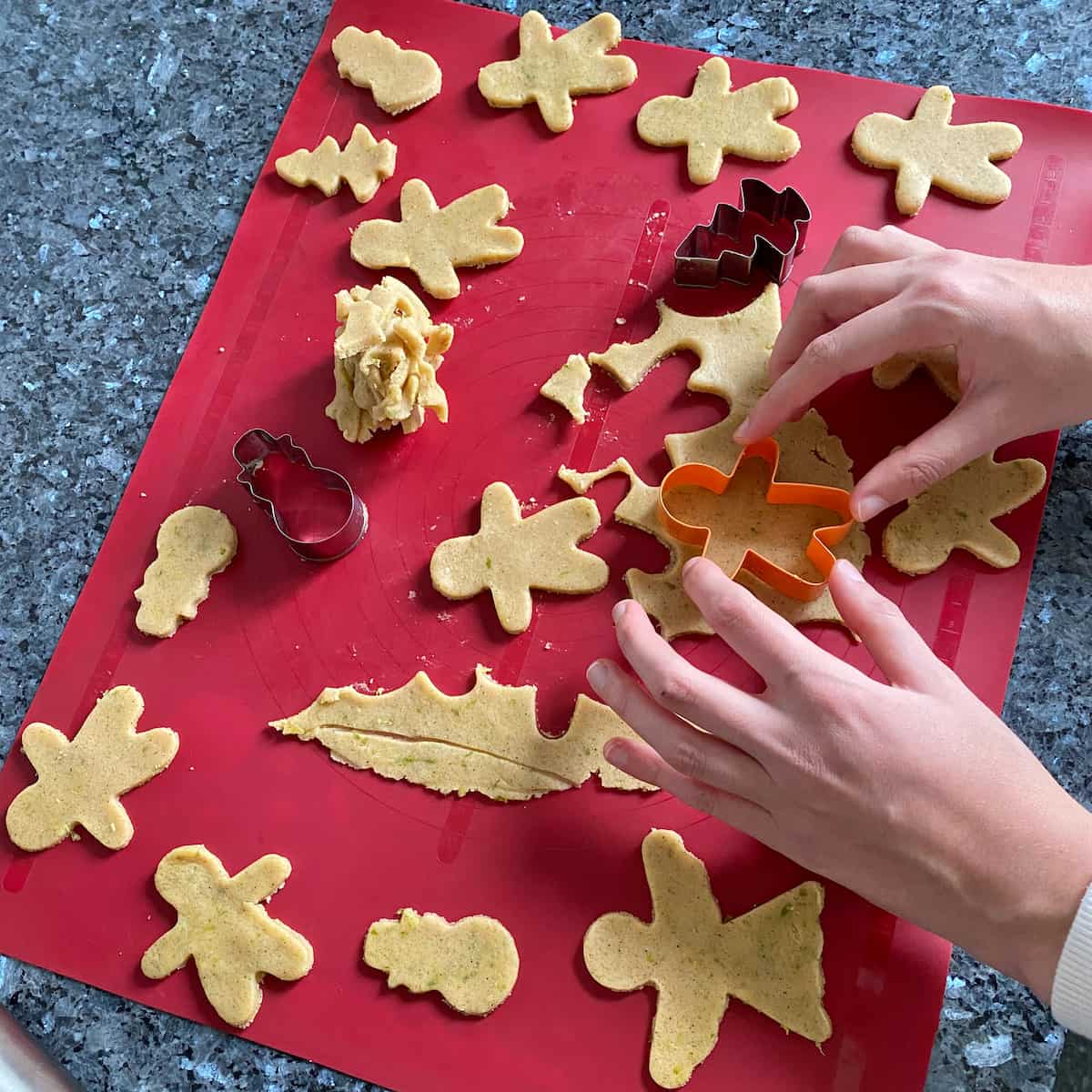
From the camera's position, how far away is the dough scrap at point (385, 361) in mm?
1093

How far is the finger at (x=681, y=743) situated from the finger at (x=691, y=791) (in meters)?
0.01

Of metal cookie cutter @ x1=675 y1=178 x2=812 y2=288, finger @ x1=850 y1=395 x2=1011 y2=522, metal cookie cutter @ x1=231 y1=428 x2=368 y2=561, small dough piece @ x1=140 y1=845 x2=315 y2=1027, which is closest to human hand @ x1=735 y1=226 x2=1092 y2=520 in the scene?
finger @ x1=850 y1=395 x2=1011 y2=522

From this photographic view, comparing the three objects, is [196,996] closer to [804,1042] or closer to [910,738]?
[804,1042]

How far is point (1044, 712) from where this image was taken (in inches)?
41.4

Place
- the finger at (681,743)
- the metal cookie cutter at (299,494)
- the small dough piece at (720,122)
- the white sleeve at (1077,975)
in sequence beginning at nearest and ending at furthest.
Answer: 1. the white sleeve at (1077,975)
2. the finger at (681,743)
3. the metal cookie cutter at (299,494)
4. the small dough piece at (720,122)

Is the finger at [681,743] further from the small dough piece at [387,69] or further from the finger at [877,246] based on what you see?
the small dough piece at [387,69]

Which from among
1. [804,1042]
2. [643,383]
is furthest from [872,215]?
[804,1042]

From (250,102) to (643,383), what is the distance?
0.67 meters

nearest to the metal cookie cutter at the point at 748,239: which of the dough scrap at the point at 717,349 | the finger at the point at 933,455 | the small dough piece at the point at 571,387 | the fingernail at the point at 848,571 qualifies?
the dough scrap at the point at 717,349

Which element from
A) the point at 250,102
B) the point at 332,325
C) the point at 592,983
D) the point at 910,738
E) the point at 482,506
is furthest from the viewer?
the point at 250,102

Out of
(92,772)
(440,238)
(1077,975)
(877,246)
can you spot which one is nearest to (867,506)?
(877,246)

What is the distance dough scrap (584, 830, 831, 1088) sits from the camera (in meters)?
0.97

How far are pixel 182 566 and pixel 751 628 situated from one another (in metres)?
0.64

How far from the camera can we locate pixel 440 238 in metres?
1.27
